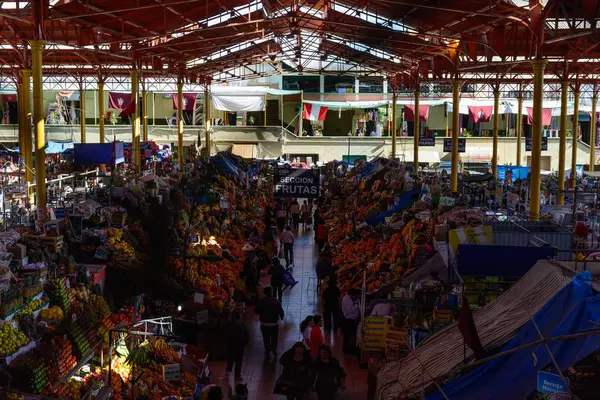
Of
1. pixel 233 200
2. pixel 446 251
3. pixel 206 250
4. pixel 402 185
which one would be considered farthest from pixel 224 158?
pixel 446 251

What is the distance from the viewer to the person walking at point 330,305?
1187cm

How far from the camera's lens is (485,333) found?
6.06 metres

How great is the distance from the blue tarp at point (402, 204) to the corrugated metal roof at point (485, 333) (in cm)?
819

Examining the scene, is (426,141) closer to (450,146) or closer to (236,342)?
(450,146)

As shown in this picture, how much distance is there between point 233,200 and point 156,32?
17.7ft

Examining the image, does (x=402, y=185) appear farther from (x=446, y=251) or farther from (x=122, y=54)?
(x=122, y=54)

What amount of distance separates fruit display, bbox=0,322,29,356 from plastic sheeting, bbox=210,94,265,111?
3044 centimetres

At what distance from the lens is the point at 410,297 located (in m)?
9.65

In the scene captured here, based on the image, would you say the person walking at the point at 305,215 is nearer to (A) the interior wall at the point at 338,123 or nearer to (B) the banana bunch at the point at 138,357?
(B) the banana bunch at the point at 138,357

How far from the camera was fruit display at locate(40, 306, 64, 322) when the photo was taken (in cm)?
755

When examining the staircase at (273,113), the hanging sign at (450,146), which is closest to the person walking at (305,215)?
the hanging sign at (450,146)

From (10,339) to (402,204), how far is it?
1029cm

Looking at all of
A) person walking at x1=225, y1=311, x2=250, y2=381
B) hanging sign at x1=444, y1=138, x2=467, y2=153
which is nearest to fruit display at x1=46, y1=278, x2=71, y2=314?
person walking at x1=225, y1=311, x2=250, y2=381

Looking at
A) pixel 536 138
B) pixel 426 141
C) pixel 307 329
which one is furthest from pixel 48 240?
pixel 426 141
